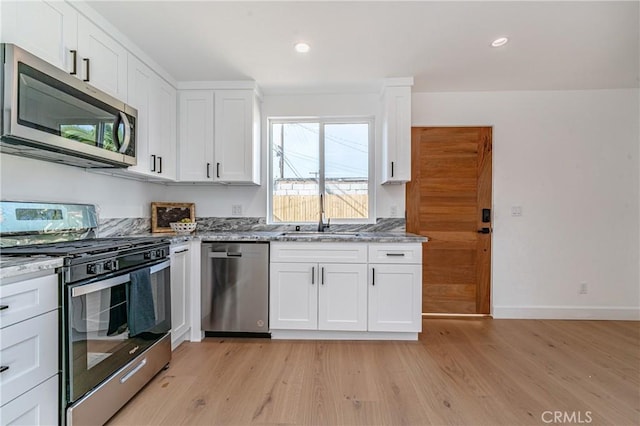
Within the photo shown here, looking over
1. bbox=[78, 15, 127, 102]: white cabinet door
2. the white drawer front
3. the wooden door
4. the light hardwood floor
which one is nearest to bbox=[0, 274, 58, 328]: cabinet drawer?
the white drawer front

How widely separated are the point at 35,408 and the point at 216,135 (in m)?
2.28

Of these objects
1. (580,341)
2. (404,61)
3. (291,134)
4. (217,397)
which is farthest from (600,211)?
(217,397)

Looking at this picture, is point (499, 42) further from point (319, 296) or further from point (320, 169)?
point (319, 296)

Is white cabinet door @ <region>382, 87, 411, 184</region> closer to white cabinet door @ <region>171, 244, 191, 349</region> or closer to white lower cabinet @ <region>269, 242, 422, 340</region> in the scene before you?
white lower cabinet @ <region>269, 242, 422, 340</region>

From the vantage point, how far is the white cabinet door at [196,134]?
108 inches

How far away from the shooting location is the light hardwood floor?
1542 millimetres

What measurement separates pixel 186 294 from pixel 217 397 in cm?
97

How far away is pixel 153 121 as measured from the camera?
240cm

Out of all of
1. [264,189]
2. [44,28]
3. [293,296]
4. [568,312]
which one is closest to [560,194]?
[568,312]

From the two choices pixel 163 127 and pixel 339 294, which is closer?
pixel 339 294

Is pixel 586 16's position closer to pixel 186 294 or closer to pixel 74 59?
pixel 74 59

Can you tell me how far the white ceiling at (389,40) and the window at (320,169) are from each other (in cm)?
49

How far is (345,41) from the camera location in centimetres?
208

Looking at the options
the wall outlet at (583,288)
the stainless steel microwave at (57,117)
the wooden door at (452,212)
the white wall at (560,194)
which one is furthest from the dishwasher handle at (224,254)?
the wall outlet at (583,288)
